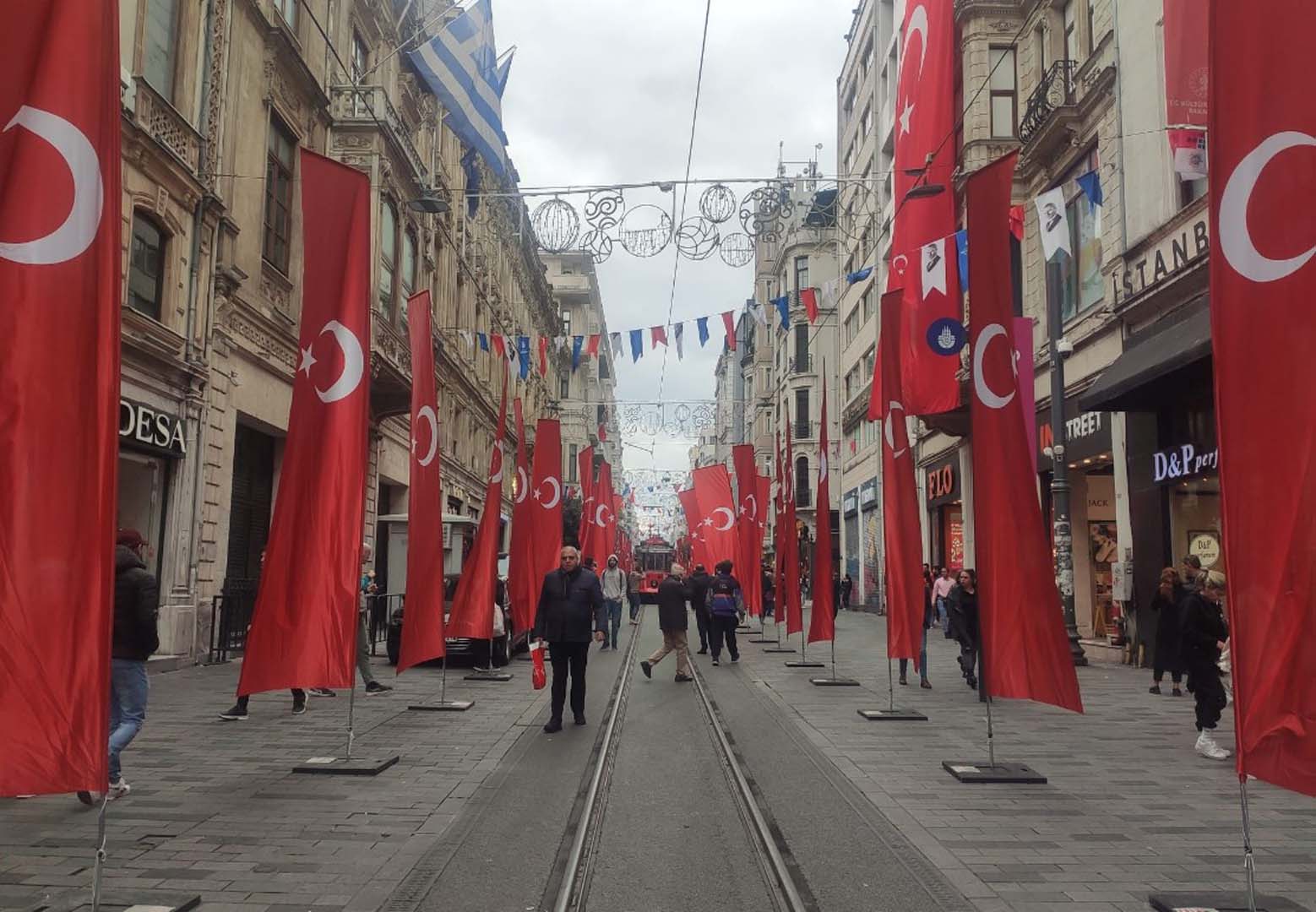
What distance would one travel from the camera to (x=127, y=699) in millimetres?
6945

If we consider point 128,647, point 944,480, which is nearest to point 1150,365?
point 128,647

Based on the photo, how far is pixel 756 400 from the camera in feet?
242

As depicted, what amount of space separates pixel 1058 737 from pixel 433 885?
7345mm

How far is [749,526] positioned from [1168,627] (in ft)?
36.4

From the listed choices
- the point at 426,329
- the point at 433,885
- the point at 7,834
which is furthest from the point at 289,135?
the point at 433,885

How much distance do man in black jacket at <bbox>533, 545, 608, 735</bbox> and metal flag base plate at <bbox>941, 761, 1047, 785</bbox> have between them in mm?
3904

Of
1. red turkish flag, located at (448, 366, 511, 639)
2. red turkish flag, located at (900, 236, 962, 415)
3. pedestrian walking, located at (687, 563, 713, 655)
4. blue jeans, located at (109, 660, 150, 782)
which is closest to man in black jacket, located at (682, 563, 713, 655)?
pedestrian walking, located at (687, 563, 713, 655)

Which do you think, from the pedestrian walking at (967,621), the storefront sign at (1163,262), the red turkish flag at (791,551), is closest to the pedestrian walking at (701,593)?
the red turkish flag at (791,551)

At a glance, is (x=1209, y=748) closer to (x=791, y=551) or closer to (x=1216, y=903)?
(x=1216, y=903)

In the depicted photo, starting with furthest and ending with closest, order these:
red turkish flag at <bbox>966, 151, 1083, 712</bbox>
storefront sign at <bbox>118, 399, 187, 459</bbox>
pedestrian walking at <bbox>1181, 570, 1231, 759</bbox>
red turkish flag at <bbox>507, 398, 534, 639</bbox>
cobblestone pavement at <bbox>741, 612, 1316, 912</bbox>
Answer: red turkish flag at <bbox>507, 398, 534, 639</bbox>
storefront sign at <bbox>118, 399, 187, 459</bbox>
pedestrian walking at <bbox>1181, 570, 1231, 759</bbox>
red turkish flag at <bbox>966, 151, 1083, 712</bbox>
cobblestone pavement at <bbox>741, 612, 1316, 912</bbox>

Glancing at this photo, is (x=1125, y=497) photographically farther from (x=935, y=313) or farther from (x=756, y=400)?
(x=756, y=400)

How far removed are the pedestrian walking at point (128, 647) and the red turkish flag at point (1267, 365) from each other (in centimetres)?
642

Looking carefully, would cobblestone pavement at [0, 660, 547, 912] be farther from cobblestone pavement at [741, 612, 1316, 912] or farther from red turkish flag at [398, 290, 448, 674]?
cobblestone pavement at [741, 612, 1316, 912]

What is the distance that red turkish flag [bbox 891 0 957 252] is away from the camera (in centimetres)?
1459
